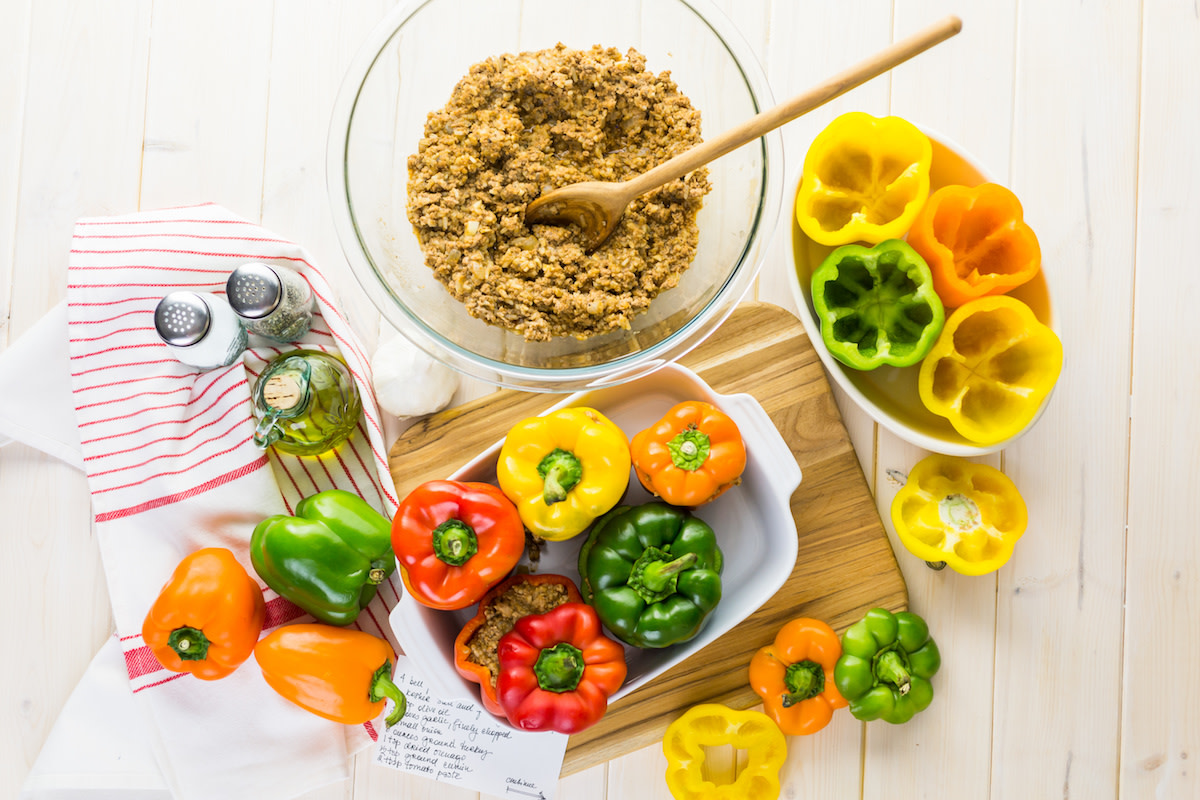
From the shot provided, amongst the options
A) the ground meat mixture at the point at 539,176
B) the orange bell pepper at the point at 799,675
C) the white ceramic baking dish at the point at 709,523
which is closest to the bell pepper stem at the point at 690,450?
the white ceramic baking dish at the point at 709,523

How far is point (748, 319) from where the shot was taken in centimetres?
159

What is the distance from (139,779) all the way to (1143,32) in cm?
251

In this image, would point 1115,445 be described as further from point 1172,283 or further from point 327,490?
point 327,490

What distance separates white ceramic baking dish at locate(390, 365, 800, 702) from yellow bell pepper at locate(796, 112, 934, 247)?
364 mm

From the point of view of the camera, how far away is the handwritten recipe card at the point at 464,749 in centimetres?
161

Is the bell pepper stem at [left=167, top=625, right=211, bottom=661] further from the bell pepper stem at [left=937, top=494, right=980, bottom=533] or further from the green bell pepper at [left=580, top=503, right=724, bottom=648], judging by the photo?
the bell pepper stem at [left=937, top=494, right=980, bottom=533]

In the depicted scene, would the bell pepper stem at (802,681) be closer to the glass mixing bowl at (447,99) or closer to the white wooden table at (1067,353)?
the white wooden table at (1067,353)

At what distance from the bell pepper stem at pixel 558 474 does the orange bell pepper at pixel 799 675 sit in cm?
51

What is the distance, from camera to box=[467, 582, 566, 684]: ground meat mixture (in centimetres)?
147

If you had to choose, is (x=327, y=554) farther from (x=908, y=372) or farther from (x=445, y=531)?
(x=908, y=372)

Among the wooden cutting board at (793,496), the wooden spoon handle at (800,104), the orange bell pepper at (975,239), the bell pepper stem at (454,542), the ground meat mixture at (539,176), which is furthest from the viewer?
the wooden cutting board at (793,496)

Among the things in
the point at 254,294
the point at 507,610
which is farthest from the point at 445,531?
the point at 254,294

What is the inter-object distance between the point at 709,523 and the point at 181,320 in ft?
3.39

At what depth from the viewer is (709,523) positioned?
158 cm
